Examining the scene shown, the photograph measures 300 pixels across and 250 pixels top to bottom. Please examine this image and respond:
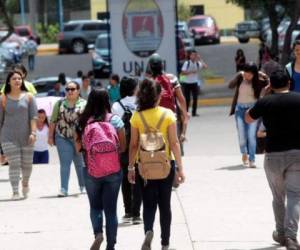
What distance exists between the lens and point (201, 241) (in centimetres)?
952

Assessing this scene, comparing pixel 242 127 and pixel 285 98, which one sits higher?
pixel 285 98

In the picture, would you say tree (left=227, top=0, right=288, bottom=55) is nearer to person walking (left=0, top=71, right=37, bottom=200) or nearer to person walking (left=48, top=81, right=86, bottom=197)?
person walking (left=48, top=81, right=86, bottom=197)

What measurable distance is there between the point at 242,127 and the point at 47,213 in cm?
453

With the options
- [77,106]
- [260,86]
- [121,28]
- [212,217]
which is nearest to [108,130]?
[212,217]

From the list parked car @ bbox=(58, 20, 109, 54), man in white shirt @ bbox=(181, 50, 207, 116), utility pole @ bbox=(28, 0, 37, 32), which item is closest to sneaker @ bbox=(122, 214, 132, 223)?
man in white shirt @ bbox=(181, 50, 207, 116)

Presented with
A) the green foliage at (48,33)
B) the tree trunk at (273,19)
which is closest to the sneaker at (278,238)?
the tree trunk at (273,19)

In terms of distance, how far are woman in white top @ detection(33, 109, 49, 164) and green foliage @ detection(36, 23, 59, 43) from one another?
49.8 metres

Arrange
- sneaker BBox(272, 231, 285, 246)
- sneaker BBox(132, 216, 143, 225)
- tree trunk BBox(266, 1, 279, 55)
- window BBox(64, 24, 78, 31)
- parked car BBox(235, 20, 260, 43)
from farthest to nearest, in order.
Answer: parked car BBox(235, 20, 260, 43), window BBox(64, 24, 78, 31), tree trunk BBox(266, 1, 279, 55), sneaker BBox(132, 216, 143, 225), sneaker BBox(272, 231, 285, 246)

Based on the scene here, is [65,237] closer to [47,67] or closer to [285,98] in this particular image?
[285,98]

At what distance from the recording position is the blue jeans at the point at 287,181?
340 inches

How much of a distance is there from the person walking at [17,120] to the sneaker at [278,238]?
12.9 ft

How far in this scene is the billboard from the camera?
2409 cm

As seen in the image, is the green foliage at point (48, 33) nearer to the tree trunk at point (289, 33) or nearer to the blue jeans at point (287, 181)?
the tree trunk at point (289, 33)

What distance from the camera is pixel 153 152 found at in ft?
27.7
